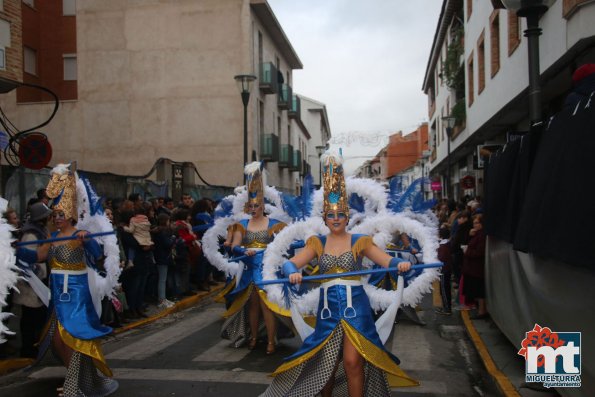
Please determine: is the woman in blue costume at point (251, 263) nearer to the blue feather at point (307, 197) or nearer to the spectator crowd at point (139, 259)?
the blue feather at point (307, 197)

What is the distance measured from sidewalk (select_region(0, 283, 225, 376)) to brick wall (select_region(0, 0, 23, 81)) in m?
4.72

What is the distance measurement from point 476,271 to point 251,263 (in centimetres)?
357

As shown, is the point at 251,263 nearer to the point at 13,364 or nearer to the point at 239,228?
the point at 239,228

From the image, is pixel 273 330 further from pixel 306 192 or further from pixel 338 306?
pixel 338 306

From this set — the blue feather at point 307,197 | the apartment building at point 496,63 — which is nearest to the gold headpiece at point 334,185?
the blue feather at point 307,197

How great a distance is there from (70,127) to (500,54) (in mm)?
18487

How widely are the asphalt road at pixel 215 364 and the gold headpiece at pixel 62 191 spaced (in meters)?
1.70

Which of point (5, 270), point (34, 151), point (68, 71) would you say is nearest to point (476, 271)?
point (5, 270)

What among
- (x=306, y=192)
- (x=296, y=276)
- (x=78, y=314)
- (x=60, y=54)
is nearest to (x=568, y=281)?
(x=296, y=276)

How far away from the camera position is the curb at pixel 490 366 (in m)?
5.47

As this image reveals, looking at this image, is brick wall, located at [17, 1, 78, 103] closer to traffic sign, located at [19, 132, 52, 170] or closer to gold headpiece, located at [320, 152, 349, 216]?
traffic sign, located at [19, 132, 52, 170]

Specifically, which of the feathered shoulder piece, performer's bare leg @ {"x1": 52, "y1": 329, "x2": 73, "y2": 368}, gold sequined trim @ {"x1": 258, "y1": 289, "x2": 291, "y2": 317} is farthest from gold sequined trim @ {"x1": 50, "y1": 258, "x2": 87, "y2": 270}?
the feathered shoulder piece

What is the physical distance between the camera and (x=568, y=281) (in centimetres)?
448

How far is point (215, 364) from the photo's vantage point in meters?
7.17
